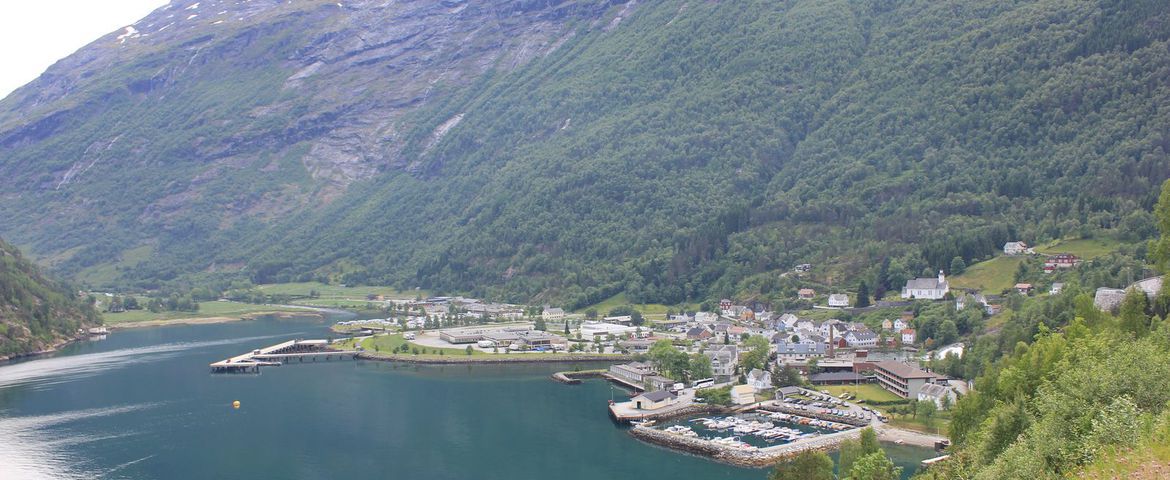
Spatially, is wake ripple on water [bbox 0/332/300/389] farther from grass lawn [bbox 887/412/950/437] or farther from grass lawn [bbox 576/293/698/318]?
grass lawn [bbox 887/412/950/437]

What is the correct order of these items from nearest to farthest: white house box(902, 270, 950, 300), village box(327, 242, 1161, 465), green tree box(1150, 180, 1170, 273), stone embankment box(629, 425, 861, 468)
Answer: green tree box(1150, 180, 1170, 273), stone embankment box(629, 425, 861, 468), village box(327, 242, 1161, 465), white house box(902, 270, 950, 300)

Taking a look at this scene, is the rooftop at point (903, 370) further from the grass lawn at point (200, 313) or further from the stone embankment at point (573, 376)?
the grass lawn at point (200, 313)

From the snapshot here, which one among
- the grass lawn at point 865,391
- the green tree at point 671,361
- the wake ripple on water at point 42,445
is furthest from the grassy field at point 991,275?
the wake ripple on water at point 42,445

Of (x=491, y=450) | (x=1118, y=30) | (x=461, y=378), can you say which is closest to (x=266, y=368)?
(x=461, y=378)

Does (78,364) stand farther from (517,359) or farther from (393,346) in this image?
(517,359)

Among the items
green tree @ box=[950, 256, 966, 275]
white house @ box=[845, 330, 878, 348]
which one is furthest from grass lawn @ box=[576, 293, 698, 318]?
white house @ box=[845, 330, 878, 348]

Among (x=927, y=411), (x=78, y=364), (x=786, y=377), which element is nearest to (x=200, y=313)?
(x=78, y=364)
